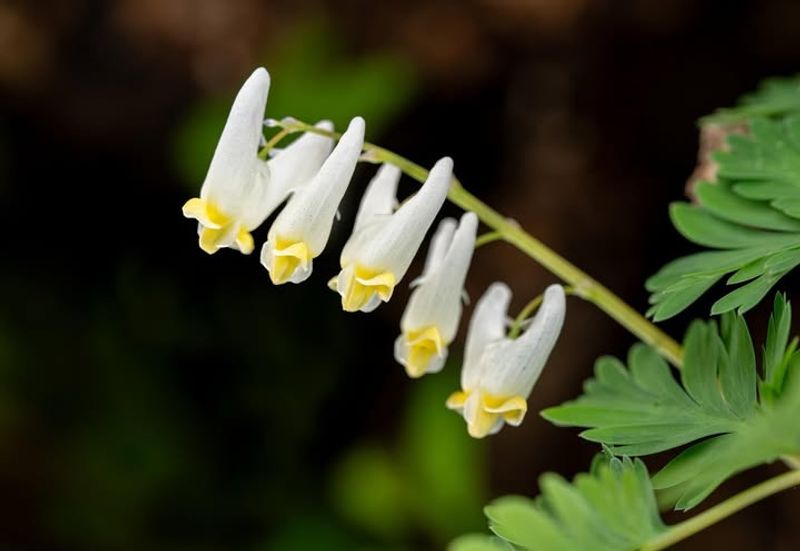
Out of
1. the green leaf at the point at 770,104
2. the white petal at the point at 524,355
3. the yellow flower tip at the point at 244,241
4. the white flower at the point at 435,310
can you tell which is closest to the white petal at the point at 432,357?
the white flower at the point at 435,310

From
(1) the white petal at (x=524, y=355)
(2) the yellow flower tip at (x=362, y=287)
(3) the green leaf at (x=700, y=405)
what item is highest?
(2) the yellow flower tip at (x=362, y=287)

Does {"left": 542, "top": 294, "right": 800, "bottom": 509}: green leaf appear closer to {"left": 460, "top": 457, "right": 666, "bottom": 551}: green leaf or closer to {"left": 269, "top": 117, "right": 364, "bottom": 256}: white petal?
{"left": 460, "top": 457, "right": 666, "bottom": 551}: green leaf

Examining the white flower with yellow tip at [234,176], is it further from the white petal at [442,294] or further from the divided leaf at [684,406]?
the divided leaf at [684,406]

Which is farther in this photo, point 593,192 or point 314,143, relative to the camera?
point 593,192

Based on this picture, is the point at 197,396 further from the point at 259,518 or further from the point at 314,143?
the point at 314,143

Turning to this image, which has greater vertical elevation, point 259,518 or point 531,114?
point 531,114

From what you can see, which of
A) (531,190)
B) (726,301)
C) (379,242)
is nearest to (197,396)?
(531,190)

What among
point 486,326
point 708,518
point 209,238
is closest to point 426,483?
point 486,326
